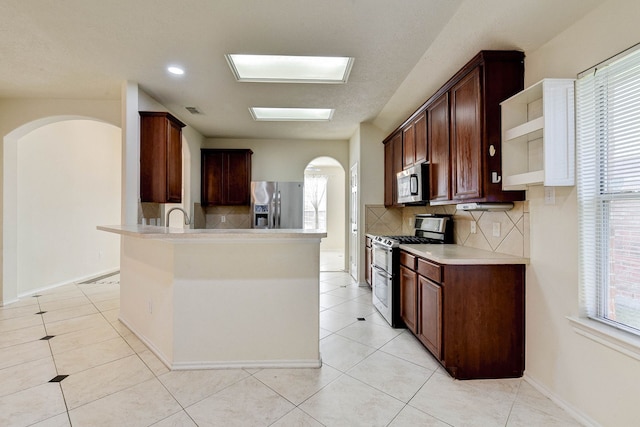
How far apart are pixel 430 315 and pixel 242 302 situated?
4.97 ft

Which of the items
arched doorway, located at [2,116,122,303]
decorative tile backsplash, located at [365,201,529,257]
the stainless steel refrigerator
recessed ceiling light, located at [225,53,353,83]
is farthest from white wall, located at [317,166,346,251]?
recessed ceiling light, located at [225,53,353,83]

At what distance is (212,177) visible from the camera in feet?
16.9

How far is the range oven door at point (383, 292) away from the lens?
2.94 m

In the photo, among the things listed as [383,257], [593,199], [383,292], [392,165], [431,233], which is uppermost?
[392,165]

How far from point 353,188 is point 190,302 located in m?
3.61

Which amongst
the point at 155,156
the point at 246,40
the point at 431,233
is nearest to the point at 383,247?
the point at 431,233

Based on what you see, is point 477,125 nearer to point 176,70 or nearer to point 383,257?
point 383,257

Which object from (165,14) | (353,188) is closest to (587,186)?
(165,14)

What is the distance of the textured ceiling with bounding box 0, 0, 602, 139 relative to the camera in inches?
73.6

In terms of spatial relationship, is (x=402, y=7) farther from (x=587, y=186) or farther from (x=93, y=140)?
(x=93, y=140)

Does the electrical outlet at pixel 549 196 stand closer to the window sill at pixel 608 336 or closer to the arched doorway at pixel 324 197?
the window sill at pixel 608 336

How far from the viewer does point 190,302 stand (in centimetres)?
209

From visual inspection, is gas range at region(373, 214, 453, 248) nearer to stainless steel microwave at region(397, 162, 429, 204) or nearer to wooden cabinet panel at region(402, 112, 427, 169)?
stainless steel microwave at region(397, 162, 429, 204)

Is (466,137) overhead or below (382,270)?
overhead
